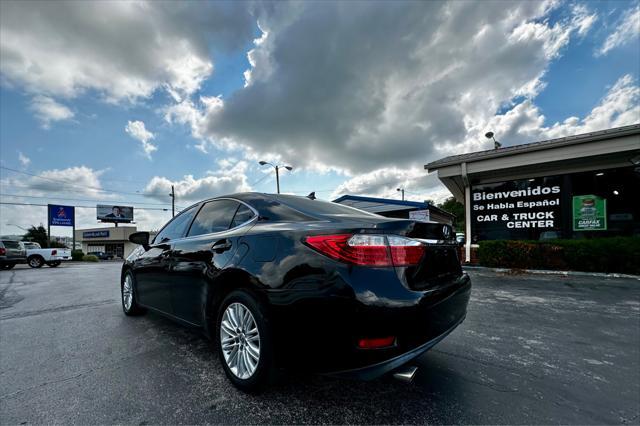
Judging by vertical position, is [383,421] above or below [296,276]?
below

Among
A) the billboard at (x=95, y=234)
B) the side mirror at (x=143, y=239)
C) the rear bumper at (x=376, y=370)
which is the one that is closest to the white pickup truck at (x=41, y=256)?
the side mirror at (x=143, y=239)

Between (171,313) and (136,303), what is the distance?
1207 mm

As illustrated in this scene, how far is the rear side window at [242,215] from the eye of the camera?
2.38 metres

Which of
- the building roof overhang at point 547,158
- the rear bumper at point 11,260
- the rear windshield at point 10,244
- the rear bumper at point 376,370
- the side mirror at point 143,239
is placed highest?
the building roof overhang at point 547,158

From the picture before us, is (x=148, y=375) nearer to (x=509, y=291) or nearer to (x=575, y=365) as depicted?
(x=575, y=365)

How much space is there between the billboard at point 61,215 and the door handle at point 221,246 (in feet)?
136

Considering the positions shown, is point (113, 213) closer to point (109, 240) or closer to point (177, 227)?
point (109, 240)

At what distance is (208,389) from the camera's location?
2043 millimetres

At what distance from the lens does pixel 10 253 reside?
14164mm

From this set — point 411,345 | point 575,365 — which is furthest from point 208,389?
point 575,365

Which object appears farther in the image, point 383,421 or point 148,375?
point 148,375

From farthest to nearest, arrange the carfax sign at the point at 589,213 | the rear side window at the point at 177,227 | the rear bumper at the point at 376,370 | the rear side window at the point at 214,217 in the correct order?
1. the carfax sign at the point at 589,213
2. the rear side window at the point at 177,227
3. the rear side window at the point at 214,217
4. the rear bumper at the point at 376,370

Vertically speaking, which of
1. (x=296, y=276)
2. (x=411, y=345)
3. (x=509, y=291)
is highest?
(x=296, y=276)

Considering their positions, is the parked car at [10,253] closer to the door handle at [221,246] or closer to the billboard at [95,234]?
the door handle at [221,246]
